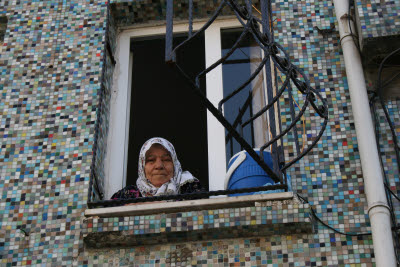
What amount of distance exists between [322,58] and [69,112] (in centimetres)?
214

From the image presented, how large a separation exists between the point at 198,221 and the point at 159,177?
3.32 ft

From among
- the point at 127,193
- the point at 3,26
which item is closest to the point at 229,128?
the point at 127,193

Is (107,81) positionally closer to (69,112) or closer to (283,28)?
(69,112)

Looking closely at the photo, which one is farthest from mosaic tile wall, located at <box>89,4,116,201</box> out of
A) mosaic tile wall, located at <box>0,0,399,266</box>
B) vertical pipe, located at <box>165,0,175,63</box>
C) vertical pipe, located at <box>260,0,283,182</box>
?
vertical pipe, located at <box>260,0,283,182</box>

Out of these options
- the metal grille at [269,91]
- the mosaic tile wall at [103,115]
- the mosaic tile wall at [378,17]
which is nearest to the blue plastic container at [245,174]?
the metal grille at [269,91]

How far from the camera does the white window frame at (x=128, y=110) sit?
745 cm

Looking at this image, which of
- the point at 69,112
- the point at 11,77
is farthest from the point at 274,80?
the point at 11,77

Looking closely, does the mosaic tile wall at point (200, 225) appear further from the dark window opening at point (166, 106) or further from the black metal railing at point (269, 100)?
the dark window opening at point (166, 106)

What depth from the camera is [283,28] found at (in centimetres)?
773

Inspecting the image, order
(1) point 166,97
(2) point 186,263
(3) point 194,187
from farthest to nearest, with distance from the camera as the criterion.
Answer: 1. (1) point 166,97
2. (3) point 194,187
3. (2) point 186,263

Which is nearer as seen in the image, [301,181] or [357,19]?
[301,181]

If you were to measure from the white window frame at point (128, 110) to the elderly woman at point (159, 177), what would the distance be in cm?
16

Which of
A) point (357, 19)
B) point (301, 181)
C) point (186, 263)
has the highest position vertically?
point (357, 19)

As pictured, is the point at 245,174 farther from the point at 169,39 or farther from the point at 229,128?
the point at 169,39
